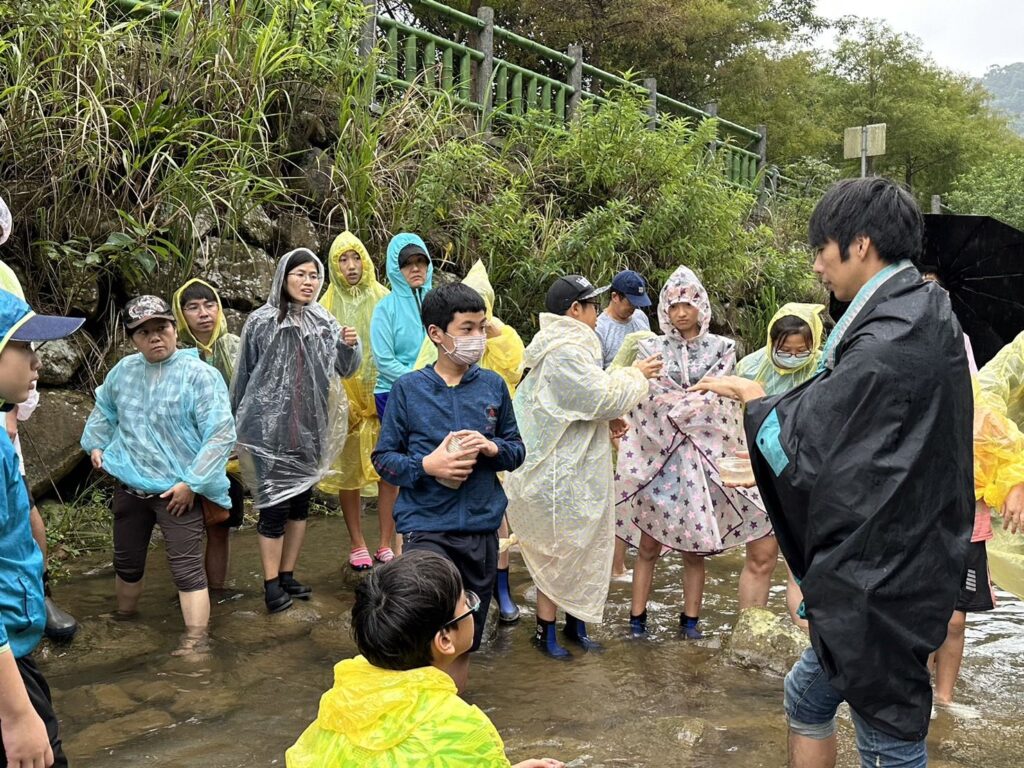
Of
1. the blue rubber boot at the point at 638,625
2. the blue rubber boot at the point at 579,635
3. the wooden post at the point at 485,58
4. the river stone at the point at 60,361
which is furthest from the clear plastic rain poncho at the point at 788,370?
the wooden post at the point at 485,58

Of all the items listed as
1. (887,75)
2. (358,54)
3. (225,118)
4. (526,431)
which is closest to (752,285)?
(358,54)

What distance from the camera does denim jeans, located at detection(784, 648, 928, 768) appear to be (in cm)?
247

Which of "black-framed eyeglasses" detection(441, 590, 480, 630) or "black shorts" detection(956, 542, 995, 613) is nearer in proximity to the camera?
"black-framed eyeglasses" detection(441, 590, 480, 630)

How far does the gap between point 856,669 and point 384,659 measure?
114cm

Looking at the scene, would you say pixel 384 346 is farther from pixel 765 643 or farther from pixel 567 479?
pixel 765 643

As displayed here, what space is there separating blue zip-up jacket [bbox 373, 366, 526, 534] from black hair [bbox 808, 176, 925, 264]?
175 cm

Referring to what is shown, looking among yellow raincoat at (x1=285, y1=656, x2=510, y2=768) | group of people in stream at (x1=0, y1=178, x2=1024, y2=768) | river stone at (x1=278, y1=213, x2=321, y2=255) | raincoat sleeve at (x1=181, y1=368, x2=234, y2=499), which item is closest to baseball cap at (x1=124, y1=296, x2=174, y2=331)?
group of people in stream at (x1=0, y1=178, x2=1024, y2=768)

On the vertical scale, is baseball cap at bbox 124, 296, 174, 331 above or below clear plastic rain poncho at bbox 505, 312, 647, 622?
above

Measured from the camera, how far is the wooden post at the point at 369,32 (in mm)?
9315

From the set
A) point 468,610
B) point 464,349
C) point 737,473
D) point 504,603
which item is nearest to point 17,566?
point 468,610

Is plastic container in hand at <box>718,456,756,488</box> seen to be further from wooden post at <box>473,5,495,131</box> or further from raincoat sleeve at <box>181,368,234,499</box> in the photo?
wooden post at <box>473,5,495,131</box>

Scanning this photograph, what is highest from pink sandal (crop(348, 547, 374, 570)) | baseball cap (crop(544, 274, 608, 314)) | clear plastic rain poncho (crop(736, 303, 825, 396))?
baseball cap (crop(544, 274, 608, 314))

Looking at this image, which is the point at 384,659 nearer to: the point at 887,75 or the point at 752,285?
the point at 752,285

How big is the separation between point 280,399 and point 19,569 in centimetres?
282
